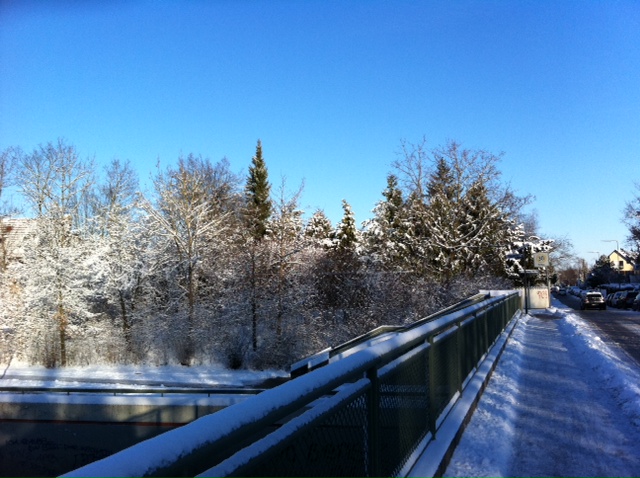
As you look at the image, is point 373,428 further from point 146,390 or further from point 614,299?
point 614,299

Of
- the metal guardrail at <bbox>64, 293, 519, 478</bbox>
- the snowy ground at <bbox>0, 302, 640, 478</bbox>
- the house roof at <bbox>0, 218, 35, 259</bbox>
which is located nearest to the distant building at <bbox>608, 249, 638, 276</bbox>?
the snowy ground at <bbox>0, 302, 640, 478</bbox>

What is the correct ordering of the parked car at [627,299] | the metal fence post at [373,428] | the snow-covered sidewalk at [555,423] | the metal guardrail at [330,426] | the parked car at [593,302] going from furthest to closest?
the parked car at [627,299]
the parked car at [593,302]
the snow-covered sidewalk at [555,423]
the metal fence post at [373,428]
the metal guardrail at [330,426]

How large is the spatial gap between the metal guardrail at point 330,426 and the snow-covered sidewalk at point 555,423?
58cm

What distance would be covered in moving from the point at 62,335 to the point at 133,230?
6.93 meters

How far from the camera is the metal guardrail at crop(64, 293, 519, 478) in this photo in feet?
4.91

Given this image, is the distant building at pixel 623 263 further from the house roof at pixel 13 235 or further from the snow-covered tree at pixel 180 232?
the house roof at pixel 13 235

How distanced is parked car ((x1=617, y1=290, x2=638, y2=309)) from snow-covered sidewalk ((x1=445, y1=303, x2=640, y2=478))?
128 ft

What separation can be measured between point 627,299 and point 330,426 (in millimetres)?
50139

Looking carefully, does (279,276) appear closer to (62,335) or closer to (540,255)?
(62,335)

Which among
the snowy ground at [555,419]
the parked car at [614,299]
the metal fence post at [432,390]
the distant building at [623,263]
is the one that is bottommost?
the parked car at [614,299]

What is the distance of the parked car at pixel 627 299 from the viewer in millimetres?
44750

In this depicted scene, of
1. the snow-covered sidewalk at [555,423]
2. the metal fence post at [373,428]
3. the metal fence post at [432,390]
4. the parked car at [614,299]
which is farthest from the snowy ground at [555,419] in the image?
the parked car at [614,299]

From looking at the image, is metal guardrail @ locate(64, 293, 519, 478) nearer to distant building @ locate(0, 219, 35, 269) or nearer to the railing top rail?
the railing top rail

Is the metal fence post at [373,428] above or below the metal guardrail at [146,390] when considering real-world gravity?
above
